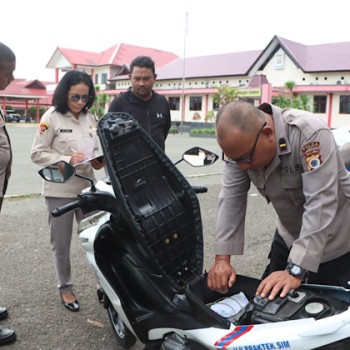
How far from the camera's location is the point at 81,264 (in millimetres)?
4129

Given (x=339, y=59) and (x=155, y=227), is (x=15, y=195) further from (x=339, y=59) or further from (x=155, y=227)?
(x=339, y=59)

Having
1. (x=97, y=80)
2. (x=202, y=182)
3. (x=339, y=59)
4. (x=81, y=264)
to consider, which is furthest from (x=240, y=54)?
(x=81, y=264)

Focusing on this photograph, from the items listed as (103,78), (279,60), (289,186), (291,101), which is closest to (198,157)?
(289,186)

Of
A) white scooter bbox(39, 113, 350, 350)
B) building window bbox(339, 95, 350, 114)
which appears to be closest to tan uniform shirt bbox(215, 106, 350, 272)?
white scooter bbox(39, 113, 350, 350)

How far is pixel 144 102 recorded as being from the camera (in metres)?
4.24

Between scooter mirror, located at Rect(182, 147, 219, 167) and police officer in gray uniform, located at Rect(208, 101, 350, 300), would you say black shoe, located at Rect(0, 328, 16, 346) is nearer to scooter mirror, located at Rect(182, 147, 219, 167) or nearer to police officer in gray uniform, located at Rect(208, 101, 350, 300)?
police officer in gray uniform, located at Rect(208, 101, 350, 300)

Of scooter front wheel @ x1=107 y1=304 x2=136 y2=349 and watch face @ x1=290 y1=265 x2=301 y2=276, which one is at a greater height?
watch face @ x1=290 y1=265 x2=301 y2=276

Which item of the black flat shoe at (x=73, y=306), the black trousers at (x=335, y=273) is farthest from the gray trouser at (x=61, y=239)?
the black trousers at (x=335, y=273)

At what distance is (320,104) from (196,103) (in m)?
12.2

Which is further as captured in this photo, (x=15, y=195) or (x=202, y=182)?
(x=202, y=182)

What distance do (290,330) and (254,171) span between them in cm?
77

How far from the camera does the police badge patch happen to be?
1.77m

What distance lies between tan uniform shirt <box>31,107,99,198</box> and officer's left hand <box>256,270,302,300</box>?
1.90 meters

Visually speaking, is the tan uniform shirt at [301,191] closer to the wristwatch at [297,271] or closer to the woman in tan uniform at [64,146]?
the wristwatch at [297,271]
